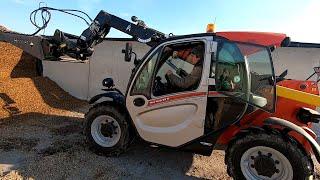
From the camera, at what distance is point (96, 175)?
16.7 ft

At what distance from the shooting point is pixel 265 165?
4.63m

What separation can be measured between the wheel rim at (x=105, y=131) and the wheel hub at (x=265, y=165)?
239 centimetres

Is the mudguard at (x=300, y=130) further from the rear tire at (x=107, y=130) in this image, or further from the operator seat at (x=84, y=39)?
the operator seat at (x=84, y=39)

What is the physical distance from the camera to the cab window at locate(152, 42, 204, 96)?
16.9ft

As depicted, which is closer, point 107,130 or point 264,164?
point 264,164

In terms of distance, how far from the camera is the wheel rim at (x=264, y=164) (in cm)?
454

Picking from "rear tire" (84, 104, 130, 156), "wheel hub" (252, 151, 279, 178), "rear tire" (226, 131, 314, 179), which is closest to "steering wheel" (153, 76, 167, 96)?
"rear tire" (84, 104, 130, 156)

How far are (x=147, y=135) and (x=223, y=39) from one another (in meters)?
1.97

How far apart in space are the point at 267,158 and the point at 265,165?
0.10 m

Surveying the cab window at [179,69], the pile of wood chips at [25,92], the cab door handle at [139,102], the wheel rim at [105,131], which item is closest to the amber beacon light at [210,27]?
the cab window at [179,69]

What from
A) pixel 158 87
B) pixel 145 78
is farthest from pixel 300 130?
pixel 145 78

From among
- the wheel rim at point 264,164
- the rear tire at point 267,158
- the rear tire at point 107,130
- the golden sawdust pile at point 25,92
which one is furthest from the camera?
the golden sawdust pile at point 25,92

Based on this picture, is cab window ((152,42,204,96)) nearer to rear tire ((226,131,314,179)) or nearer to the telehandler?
the telehandler

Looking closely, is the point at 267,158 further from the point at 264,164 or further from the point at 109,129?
the point at 109,129
